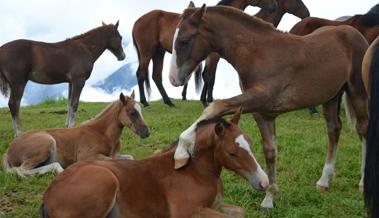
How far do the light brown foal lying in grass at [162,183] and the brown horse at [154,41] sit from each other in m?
8.95

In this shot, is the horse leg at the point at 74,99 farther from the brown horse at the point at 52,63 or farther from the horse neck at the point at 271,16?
the horse neck at the point at 271,16

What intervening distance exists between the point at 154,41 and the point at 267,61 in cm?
866

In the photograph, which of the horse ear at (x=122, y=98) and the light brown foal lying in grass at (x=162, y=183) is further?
the horse ear at (x=122, y=98)

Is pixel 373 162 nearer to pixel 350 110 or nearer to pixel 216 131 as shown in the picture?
pixel 216 131

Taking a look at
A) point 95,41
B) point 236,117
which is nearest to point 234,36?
point 236,117

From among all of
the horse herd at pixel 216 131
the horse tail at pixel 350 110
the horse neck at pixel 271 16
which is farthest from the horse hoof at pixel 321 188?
the horse neck at pixel 271 16

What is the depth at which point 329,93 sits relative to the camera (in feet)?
22.3

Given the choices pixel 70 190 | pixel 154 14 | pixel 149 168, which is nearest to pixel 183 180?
pixel 149 168

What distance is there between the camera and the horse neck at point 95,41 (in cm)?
1270

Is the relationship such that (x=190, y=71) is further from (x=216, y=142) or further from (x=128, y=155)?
(x=128, y=155)

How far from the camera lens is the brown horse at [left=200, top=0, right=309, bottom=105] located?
45.2 feet

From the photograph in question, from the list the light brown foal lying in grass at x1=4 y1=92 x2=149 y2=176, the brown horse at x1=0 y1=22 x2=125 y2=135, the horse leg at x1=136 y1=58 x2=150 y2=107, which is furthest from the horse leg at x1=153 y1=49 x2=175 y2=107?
the light brown foal lying in grass at x1=4 y1=92 x2=149 y2=176

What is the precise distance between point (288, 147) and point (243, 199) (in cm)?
281

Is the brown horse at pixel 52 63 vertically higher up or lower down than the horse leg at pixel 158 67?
higher up
